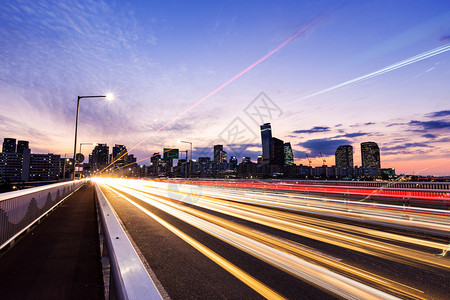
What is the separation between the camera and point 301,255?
5.78 metres

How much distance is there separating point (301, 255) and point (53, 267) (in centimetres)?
541

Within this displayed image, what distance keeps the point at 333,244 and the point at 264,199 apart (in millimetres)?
10734

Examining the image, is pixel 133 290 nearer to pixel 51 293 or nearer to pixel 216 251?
pixel 51 293

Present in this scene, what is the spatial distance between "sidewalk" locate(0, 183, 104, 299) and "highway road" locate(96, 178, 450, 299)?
121cm

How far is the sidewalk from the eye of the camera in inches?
149

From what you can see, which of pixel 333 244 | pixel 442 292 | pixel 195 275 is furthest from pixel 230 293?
pixel 333 244

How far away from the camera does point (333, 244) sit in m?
6.89

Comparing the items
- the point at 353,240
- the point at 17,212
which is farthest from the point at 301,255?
the point at 17,212

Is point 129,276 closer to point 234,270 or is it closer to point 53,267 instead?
point 234,270

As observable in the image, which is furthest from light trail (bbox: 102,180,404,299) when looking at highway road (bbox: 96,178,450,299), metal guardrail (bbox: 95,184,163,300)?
metal guardrail (bbox: 95,184,163,300)

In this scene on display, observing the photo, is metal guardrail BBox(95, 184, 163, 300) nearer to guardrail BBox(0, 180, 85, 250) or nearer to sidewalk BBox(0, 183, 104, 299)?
sidewalk BBox(0, 183, 104, 299)

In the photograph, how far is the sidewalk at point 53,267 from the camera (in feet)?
12.5

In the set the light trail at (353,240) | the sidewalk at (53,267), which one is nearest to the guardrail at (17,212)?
the sidewalk at (53,267)

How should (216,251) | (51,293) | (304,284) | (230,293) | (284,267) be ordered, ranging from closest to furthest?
(51,293), (230,293), (304,284), (284,267), (216,251)
